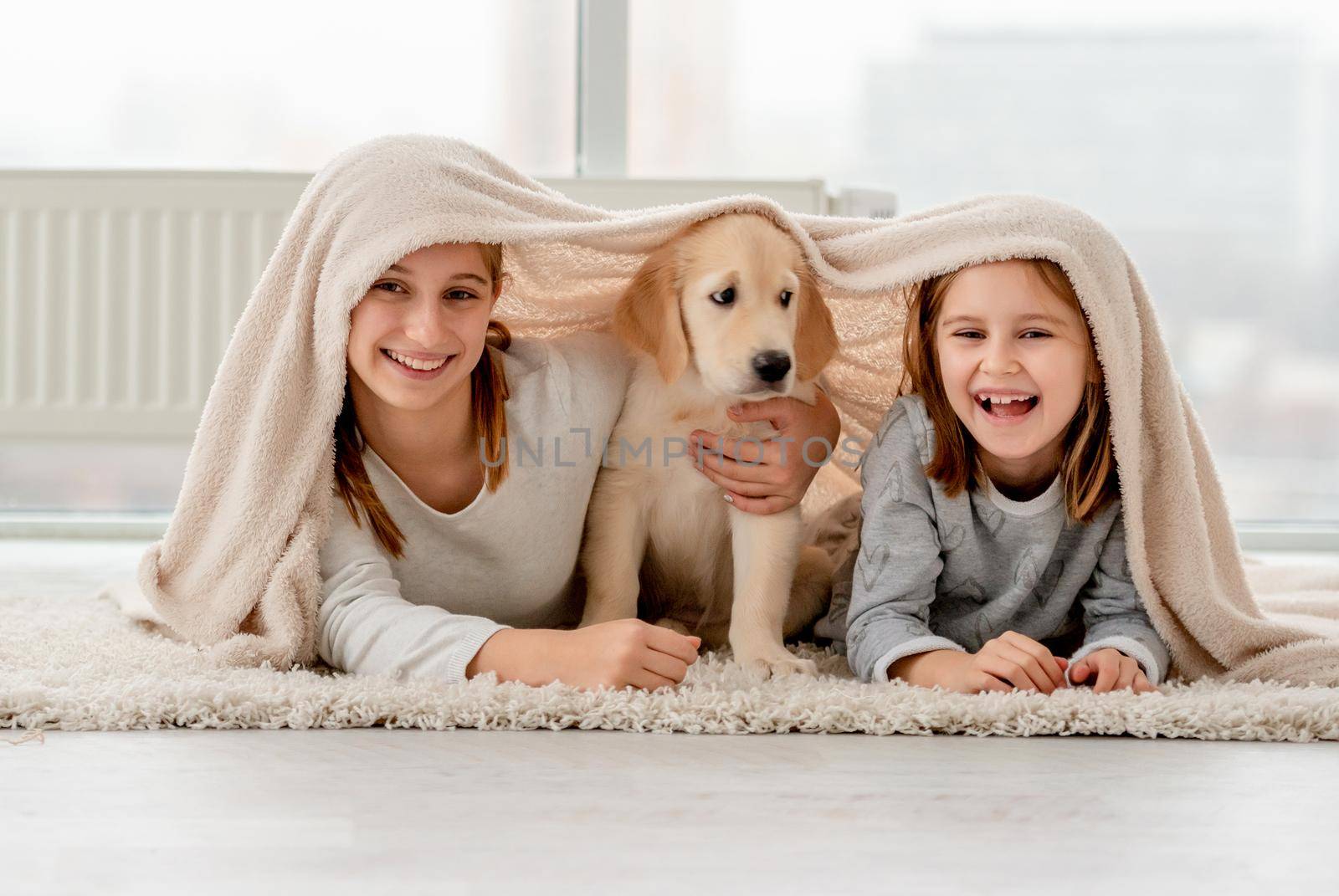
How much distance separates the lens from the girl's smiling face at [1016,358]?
5.18 ft

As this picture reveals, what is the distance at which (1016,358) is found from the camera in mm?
1581

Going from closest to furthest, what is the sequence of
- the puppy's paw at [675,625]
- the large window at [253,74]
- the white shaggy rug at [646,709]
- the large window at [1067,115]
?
the white shaggy rug at [646,709], the puppy's paw at [675,625], the large window at [253,74], the large window at [1067,115]

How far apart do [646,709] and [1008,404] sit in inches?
25.5

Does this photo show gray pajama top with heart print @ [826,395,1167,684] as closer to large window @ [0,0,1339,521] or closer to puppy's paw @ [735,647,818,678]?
puppy's paw @ [735,647,818,678]

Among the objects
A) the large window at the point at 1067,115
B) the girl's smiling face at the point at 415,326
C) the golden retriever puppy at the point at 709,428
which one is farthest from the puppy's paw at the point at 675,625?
the large window at the point at 1067,115

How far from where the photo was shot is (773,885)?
0.91 metres

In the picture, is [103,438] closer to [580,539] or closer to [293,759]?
[580,539]

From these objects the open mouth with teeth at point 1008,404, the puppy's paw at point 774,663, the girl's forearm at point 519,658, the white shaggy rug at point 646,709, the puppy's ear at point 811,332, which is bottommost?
the puppy's paw at point 774,663

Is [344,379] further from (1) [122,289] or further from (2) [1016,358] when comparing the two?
(1) [122,289]

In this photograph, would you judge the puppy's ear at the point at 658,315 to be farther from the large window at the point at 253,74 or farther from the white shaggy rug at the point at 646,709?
the large window at the point at 253,74

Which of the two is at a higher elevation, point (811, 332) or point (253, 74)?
point (253, 74)

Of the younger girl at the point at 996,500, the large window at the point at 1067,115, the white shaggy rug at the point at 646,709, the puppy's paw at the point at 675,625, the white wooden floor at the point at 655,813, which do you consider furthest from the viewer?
the large window at the point at 1067,115

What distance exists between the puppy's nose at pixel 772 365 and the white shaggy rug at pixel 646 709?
0.43 m

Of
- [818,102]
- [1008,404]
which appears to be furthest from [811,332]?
[818,102]
